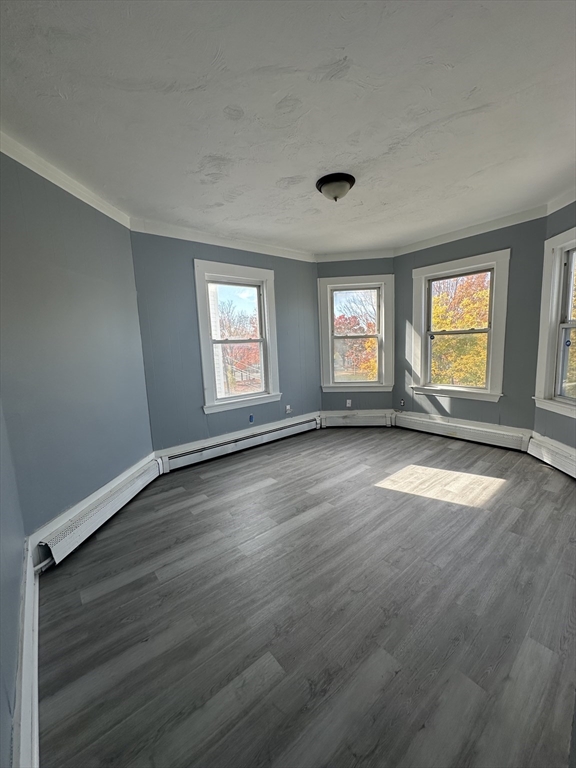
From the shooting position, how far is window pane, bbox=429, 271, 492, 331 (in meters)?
3.81

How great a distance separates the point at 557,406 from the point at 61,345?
4446mm

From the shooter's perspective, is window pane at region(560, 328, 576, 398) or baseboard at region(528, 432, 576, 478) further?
window pane at region(560, 328, 576, 398)

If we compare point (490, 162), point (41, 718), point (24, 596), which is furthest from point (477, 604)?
point (490, 162)

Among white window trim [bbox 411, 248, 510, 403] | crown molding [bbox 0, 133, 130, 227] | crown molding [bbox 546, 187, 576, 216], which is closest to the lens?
crown molding [bbox 0, 133, 130, 227]

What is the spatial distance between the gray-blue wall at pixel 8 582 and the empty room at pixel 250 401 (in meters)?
0.02

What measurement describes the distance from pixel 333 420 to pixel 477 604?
11.2 feet

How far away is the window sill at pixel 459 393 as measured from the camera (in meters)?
3.80

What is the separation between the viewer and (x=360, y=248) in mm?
4477

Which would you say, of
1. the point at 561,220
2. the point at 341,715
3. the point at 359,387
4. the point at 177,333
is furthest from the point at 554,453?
the point at 177,333

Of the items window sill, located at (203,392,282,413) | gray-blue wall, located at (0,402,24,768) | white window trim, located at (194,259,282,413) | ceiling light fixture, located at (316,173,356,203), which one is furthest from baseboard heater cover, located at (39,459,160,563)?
ceiling light fixture, located at (316,173,356,203)

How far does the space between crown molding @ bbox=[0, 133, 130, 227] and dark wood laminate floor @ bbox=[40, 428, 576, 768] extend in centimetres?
258

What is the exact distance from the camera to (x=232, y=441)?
3949 millimetres

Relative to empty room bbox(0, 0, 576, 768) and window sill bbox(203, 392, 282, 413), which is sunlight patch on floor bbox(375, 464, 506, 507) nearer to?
empty room bbox(0, 0, 576, 768)

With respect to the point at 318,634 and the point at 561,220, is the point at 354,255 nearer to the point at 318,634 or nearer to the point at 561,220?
the point at 561,220
